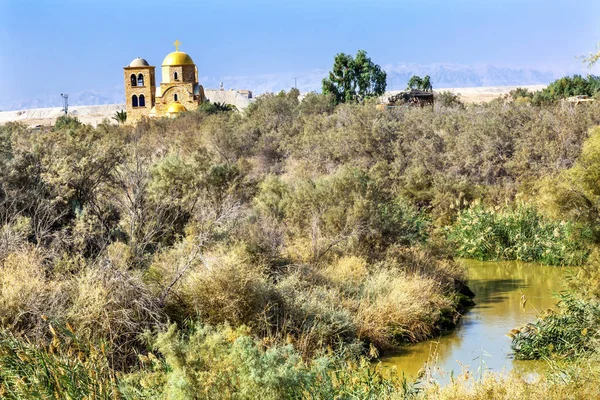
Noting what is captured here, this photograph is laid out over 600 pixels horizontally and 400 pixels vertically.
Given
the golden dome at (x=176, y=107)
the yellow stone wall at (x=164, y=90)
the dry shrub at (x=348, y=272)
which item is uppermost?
the yellow stone wall at (x=164, y=90)

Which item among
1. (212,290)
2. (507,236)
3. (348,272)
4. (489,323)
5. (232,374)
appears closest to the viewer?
(232,374)

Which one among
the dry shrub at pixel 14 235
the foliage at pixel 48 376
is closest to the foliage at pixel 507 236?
the dry shrub at pixel 14 235

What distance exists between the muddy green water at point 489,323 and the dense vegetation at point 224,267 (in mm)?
386

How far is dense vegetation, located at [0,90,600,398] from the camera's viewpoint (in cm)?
764

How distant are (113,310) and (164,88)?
188 feet

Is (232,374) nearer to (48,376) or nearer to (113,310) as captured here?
(48,376)

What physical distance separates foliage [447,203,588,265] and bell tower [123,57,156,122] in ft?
170

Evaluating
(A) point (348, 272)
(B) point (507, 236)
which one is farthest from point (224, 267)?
(B) point (507, 236)

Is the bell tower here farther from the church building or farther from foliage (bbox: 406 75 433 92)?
foliage (bbox: 406 75 433 92)

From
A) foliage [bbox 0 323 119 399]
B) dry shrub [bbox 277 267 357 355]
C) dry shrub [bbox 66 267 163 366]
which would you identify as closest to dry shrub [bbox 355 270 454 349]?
dry shrub [bbox 277 267 357 355]

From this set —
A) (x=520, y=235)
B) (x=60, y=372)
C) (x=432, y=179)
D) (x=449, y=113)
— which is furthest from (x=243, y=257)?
(x=449, y=113)

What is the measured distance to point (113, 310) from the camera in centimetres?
1054

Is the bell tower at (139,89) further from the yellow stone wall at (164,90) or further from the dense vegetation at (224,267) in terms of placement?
the dense vegetation at (224,267)

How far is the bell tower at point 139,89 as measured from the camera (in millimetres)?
70938
